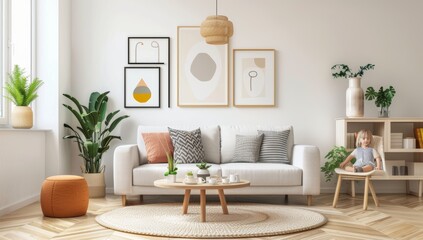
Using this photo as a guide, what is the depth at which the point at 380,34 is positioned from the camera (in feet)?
23.3

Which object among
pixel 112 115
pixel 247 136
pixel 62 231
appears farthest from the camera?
pixel 112 115

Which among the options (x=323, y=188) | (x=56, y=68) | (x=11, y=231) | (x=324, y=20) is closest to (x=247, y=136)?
(x=323, y=188)

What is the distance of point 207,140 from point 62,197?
2.00 metres

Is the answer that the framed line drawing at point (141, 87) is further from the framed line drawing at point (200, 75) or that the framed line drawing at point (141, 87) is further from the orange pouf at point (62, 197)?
the orange pouf at point (62, 197)

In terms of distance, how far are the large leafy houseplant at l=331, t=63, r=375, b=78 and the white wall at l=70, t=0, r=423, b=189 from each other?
0.31 feet

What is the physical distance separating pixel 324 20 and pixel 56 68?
330 centimetres

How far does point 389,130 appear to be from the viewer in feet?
21.7

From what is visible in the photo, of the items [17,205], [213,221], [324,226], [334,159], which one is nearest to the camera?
[324,226]

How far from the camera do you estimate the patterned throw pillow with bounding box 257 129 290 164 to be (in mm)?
6246

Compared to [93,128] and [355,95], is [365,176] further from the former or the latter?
[93,128]

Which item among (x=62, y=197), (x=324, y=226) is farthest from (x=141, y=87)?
(x=324, y=226)

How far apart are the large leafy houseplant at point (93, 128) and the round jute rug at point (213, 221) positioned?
3.92ft

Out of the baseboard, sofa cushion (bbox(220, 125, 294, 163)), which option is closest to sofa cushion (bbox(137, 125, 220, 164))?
sofa cushion (bbox(220, 125, 294, 163))

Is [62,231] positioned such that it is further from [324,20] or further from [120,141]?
[324,20]
